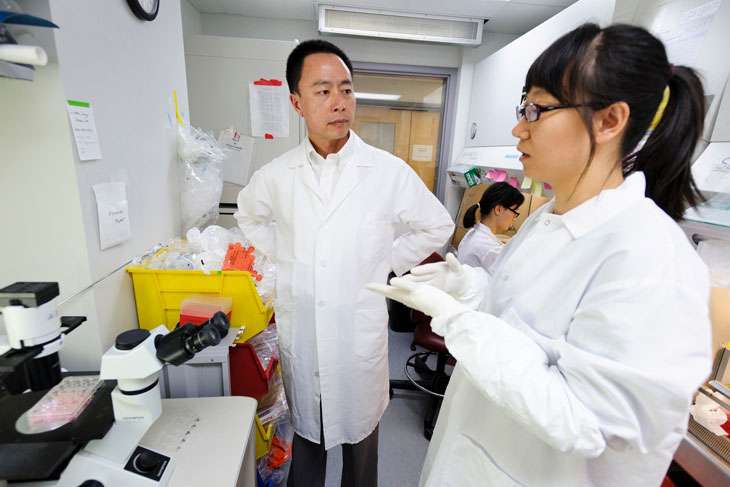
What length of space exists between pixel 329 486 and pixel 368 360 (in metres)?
0.85

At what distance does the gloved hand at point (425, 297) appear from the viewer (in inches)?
25.6

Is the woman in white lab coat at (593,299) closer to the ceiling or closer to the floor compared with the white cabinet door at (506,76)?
closer to the floor

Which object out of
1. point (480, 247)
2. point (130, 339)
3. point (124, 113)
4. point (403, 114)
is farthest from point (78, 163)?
point (403, 114)

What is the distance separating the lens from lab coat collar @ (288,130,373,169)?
4.25 feet

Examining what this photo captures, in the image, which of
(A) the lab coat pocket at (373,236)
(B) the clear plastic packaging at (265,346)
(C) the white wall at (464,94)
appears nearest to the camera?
(A) the lab coat pocket at (373,236)

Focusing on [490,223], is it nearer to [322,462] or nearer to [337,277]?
[337,277]

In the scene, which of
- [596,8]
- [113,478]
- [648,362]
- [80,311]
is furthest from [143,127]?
[596,8]

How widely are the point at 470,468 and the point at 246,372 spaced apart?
0.87m

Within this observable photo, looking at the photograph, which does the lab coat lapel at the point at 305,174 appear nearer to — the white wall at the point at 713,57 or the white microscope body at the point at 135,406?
the white microscope body at the point at 135,406

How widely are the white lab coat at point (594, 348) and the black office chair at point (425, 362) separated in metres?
1.20

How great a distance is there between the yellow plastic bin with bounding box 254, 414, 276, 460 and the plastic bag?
95 centimetres

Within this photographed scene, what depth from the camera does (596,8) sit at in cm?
167

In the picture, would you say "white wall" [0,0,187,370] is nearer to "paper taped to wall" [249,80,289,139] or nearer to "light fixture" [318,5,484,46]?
"paper taped to wall" [249,80,289,139]

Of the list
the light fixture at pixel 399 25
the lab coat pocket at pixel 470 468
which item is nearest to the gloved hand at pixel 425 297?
the lab coat pocket at pixel 470 468
